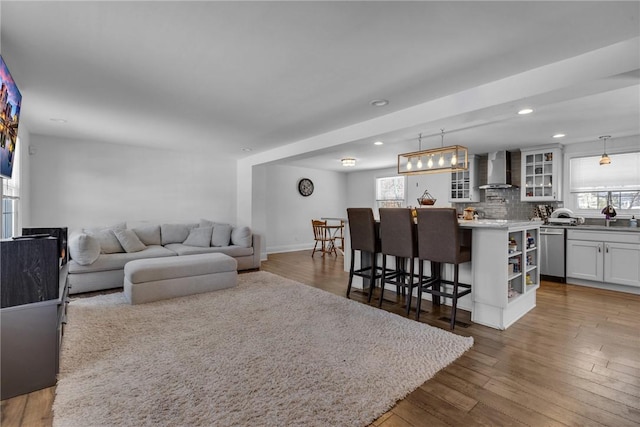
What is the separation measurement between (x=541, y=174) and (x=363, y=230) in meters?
3.79

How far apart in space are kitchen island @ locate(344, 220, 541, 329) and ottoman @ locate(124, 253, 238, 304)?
3.08 meters

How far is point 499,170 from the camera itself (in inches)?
228

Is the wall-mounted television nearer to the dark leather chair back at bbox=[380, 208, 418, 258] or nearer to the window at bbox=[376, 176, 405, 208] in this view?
the dark leather chair back at bbox=[380, 208, 418, 258]

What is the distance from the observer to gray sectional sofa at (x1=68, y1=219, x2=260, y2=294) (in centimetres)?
407

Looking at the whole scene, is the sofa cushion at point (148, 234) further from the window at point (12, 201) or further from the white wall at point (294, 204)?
the white wall at point (294, 204)

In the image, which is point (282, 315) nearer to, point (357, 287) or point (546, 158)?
point (357, 287)

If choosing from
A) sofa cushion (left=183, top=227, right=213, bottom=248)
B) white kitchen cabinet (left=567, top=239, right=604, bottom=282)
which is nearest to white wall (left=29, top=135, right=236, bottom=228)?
sofa cushion (left=183, top=227, right=213, bottom=248)

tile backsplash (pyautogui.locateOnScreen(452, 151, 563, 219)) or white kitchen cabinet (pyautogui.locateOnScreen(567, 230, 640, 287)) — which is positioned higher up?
tile backsplash (pyautogui.locateOnScreen(452, 151, 563, 219))

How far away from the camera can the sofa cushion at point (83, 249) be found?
399 cm

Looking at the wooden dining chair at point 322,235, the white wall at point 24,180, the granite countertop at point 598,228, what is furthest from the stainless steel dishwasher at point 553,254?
the white wall at point 24,180

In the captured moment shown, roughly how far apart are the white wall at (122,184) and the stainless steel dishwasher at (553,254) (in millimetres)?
6104

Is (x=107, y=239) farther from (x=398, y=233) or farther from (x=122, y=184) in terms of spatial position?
(x=398, y=233)

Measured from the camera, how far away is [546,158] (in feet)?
17.7

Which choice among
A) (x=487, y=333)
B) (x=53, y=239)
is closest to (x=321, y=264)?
(x=487, y=333)
